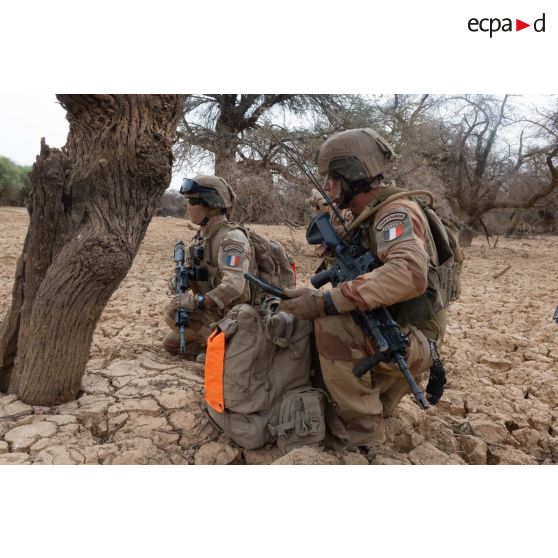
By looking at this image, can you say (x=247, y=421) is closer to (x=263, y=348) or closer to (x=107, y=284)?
(x=263, y=348)

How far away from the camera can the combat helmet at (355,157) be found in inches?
96.3

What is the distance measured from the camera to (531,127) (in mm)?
11250

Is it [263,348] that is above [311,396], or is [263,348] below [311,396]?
above

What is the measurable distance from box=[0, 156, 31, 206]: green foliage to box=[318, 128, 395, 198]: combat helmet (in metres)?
14.9

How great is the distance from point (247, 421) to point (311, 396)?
14.5 inches

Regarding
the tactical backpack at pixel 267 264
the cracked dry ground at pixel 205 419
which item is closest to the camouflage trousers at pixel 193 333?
the cracked dry ground at pixel 205 419

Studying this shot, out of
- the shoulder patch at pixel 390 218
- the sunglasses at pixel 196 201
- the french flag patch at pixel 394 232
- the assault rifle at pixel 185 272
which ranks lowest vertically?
the assault rifle at pixel 185 272

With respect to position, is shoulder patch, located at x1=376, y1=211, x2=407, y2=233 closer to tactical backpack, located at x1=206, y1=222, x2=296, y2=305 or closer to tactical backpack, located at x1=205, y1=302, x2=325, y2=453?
tactical backpack, located at x1=205, y1=302, x2=325, y2=453

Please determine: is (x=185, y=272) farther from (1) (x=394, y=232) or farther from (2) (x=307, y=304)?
(1) (x=394, y=232)

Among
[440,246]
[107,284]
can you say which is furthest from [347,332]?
[107,284]

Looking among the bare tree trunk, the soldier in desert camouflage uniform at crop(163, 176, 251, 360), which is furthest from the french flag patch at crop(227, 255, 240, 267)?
the bare tree trunk

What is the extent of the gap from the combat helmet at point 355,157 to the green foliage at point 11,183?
1492 centimetres

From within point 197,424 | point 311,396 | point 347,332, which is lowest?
point 197,424

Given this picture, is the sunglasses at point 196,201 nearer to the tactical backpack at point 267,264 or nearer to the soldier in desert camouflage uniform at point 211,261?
the soldier in desert camouflage uniform at point 211,261
